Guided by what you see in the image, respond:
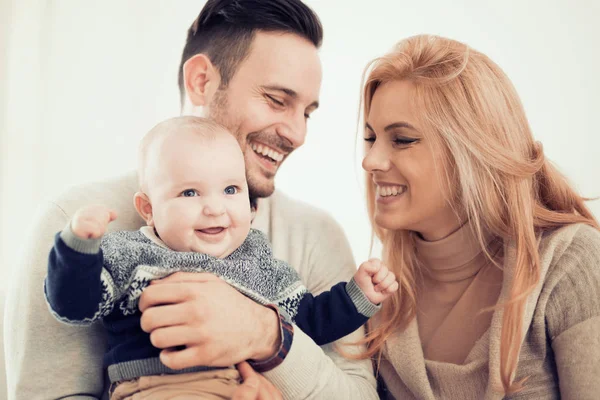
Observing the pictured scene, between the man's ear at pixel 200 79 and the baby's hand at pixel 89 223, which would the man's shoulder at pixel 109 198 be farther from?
the baby's hand at pixel 89 223

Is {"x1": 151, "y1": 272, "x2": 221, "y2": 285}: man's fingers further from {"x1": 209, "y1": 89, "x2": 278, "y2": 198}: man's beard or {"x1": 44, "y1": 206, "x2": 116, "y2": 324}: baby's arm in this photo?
{"x1": 209, "y1": 89, "x2": 278, "y2": 198}: man's beard

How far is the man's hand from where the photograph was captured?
4.01 feet

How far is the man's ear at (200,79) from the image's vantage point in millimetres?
1874

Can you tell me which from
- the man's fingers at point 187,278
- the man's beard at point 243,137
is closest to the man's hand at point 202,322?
the man's fingers at point 187,278

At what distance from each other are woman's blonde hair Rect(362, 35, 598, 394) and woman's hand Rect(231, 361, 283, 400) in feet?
1.50

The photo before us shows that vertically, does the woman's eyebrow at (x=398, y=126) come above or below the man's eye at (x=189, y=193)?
above

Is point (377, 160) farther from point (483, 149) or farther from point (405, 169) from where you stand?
point (483, 149)

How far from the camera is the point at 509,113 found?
1.73m

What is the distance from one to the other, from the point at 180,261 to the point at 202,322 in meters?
0.15

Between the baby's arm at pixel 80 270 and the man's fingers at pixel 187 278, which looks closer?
the baby's arm at pixel 80 270

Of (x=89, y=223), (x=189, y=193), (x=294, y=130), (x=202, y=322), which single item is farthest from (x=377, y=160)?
(x=89, y=223)

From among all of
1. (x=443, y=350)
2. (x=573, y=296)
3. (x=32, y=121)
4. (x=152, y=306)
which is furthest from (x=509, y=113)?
(x=32, y=121)

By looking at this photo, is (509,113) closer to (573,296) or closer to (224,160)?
(573,296)

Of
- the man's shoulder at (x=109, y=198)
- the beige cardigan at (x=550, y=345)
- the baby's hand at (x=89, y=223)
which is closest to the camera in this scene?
the baby's hand at (x=89, y=223)
